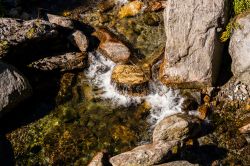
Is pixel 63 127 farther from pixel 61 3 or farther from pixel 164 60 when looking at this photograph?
pixel 61 3

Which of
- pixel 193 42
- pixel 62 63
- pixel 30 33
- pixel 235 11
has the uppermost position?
pixel 235 11

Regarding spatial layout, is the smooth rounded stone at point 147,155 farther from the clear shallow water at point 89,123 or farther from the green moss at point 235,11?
the green moss at point 235,11

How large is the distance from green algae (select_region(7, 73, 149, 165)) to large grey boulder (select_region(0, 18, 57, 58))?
2.49 meters

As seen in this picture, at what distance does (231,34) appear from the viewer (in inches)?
505

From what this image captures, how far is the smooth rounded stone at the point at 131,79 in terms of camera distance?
44.6ft

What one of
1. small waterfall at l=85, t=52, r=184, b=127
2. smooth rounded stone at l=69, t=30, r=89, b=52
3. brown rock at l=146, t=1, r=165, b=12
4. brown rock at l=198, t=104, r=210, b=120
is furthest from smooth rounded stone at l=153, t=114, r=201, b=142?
brown rock at l=146, t=1, r=165, b=12

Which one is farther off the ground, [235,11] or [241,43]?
[235,11]

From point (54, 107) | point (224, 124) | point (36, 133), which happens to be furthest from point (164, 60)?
point (36, 133)

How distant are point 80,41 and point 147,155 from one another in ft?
19.4

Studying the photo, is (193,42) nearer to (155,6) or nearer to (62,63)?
(155,6)

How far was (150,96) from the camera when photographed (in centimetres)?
1362

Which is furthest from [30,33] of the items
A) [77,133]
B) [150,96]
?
[150,96]

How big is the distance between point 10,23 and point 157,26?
17.8 feet

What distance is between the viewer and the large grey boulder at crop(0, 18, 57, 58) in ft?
45.0
